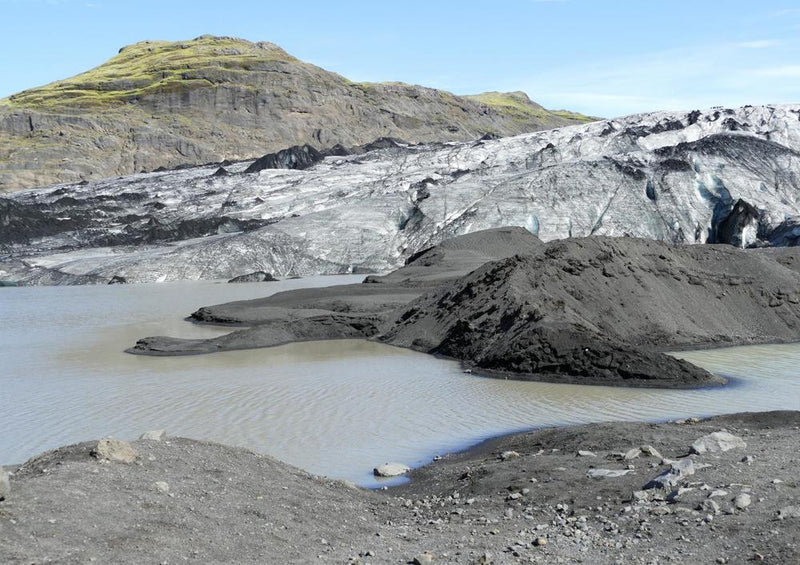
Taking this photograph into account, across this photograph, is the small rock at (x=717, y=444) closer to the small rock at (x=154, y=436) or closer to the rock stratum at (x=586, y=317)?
the small rock at (x=154, y=436)

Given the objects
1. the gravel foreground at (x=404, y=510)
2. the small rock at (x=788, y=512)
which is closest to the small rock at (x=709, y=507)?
the gravel foreground at (x=404, y=510)

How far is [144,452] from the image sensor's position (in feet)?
21.1

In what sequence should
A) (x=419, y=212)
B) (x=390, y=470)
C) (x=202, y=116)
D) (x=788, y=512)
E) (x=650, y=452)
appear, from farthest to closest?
(x=202, y=116), (x=419, y=212), (x=390, y=470), (x=650, y=452), (x=788, y=512)

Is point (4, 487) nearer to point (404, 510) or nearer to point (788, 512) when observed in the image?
point (404, 510)

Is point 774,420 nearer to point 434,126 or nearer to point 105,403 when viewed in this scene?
point 105,403

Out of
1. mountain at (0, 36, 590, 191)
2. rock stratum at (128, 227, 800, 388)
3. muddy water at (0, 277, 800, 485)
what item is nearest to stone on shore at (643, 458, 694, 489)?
muddy water at (0, 277, 800, 485)

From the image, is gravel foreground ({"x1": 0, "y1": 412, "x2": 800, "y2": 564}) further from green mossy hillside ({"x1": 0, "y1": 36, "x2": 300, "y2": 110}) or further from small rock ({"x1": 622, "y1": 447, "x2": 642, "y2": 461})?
green mossy hillside ({"x1": 0, "y1": 36, "x2": 300, "y2": 110})

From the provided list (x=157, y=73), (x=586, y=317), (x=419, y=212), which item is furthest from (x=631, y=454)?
(x=157, y=73)

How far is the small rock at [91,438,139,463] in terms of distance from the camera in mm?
6074

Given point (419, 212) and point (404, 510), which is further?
point (419, 212)

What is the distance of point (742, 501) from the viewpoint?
5.53 metres

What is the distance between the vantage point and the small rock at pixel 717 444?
7.12 meters

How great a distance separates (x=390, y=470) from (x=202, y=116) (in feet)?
281

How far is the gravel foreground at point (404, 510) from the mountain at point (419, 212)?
3814cm
